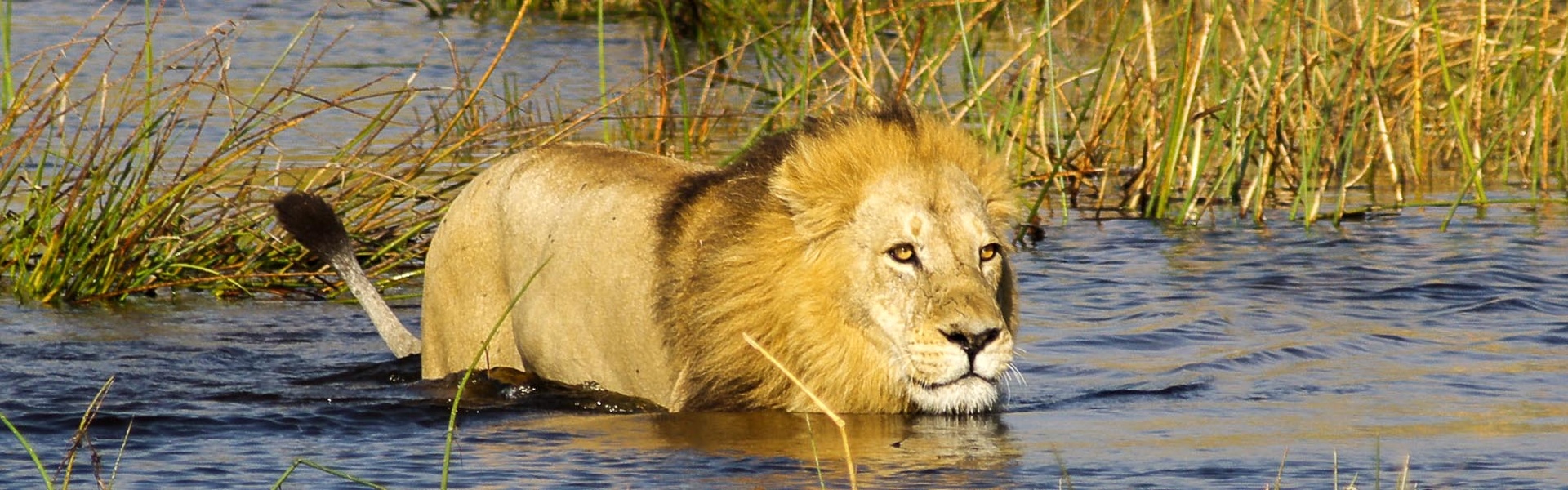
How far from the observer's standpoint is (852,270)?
545 centimetres

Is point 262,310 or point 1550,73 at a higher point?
point 1550,73

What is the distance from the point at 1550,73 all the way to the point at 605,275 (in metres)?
6.00

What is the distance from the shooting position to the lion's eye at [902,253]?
5391 millimetres

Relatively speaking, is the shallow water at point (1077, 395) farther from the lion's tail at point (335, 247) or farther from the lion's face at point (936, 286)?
the lion's face at point (936, 286)

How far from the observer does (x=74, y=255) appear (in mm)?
8242

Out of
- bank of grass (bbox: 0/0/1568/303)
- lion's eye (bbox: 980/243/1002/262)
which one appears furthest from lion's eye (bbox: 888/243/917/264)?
bank of grass (bbox: 0/0/1568/303)

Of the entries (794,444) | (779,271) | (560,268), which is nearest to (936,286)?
(779,271)

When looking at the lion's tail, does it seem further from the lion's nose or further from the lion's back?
the lion's nose

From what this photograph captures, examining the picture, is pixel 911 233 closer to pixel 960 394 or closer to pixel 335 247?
pixel 960 394

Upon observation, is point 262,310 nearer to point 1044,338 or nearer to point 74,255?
point 74,255

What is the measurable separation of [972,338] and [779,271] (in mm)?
660

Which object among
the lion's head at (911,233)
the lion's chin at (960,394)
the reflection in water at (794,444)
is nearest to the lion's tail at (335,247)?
the reflection in water at (794,444)

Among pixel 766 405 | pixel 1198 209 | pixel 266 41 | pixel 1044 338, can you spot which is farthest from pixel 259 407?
pixel 266 41

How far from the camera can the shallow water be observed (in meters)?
5.33
